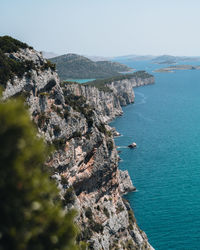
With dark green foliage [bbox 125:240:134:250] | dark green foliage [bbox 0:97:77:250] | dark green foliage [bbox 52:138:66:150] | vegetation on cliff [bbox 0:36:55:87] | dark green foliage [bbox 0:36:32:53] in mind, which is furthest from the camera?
dark green foliage [bbox 0:36:32:53]

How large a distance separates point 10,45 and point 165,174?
194ft

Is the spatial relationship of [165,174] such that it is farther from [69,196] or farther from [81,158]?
[69,196]

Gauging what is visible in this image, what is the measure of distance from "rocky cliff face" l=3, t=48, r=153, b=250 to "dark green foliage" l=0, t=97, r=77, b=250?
78.4ft

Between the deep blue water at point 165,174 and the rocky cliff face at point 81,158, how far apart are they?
12.1 metres

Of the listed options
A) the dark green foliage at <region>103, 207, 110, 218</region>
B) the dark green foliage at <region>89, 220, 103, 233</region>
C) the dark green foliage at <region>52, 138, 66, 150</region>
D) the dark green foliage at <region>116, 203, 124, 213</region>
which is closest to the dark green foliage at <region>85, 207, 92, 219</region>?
the dark green foliage at <region>89, 220, 103, 233</region>

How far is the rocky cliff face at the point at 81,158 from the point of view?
39.6 metres

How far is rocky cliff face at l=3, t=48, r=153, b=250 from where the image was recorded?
3962 cm

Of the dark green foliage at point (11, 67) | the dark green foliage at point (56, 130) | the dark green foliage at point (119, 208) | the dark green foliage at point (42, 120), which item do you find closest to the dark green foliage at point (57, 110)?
the dark green foliage at point (56, 130)

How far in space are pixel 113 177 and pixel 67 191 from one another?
15.5 metres

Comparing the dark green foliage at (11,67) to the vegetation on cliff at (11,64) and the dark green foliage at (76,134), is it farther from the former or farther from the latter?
the dark green foliage at (76,134)

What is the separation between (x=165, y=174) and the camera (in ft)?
288

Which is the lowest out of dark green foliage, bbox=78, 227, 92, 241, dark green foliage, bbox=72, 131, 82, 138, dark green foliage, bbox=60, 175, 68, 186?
dark green foliage, bbox=78, 227, 92, 241

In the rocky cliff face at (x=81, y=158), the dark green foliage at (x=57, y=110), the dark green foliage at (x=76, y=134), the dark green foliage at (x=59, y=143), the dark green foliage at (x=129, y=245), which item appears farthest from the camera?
the dark green foliage at (x=129, y=245)

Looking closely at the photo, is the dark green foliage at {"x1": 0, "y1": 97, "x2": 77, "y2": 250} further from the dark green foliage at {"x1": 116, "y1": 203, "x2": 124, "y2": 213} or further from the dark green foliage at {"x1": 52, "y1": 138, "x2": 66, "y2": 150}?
the dark green foliage at {"x1": 116, "y1": 203, "x2": 124, "y2": 213}
